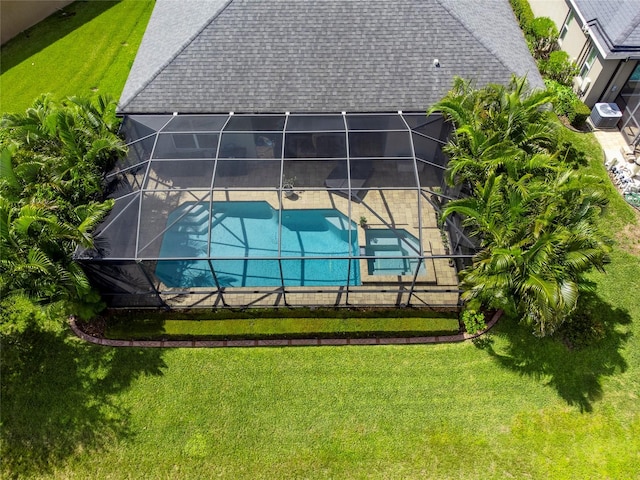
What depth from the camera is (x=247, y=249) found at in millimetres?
16250

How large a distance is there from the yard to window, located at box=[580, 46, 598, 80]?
13.5m

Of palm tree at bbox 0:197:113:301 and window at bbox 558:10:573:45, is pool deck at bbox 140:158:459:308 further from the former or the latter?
window at bbox 558:10:573:45

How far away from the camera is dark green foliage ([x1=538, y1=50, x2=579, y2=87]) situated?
23.7 metres

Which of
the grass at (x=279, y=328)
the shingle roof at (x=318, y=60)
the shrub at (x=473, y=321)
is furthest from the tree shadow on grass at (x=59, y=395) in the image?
the shrub at (x=473, y=321)

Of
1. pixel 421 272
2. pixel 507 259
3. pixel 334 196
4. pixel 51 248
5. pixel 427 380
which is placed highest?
pixel 51 248

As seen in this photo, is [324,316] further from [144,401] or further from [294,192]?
[144,401]

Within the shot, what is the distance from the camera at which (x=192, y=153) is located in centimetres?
1789

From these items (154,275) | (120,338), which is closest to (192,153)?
(154,275)

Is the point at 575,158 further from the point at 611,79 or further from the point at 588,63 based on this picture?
the point at 588,63

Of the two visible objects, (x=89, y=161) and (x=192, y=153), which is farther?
(x=192, y=153)

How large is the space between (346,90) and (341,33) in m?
2.91

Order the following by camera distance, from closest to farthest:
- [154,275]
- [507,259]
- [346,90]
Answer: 1. [507,259]
2. [154,275]
3. [346,90]

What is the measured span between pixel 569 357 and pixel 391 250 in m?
7.66

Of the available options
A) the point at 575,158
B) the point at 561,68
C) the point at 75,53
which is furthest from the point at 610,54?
the point at 75,53
